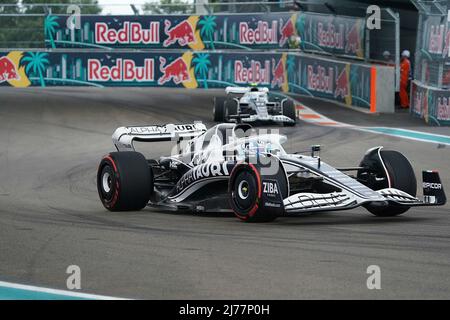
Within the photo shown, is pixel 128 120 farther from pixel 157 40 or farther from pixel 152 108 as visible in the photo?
pixel 157 40

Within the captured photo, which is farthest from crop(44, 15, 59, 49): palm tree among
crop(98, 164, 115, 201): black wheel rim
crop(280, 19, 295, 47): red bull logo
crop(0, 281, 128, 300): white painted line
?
crop(0, 281, 128, 300): white painted line

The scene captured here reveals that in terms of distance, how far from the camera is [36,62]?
34.4 meters

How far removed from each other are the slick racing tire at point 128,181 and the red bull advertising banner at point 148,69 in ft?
69.9

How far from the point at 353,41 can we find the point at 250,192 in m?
20.0

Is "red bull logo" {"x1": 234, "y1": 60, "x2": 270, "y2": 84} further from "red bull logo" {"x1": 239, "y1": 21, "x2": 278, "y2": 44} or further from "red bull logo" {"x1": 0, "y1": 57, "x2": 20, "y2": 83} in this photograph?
"red bull logo" {"x1": 0, "y1": 57, "x2": 20, "y2": 83}

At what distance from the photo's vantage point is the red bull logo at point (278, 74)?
33.8m

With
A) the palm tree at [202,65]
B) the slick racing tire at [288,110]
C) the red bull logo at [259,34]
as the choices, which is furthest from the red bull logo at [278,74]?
the slick racing tire at [288,110]

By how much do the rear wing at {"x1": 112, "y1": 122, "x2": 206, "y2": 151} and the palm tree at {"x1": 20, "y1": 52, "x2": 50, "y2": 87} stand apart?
70.0 ft

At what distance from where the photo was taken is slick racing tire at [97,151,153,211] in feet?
40.1

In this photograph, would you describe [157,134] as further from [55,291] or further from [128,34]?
[128,34]

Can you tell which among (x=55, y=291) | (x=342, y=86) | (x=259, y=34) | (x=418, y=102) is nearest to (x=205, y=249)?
(x=55, y=291)

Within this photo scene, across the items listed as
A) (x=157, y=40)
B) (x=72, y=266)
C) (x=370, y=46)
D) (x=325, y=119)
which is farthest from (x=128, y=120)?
(x=72, y=266)

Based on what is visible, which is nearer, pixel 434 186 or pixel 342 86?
pixel 434 186

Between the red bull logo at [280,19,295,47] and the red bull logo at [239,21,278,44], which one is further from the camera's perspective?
the red bull logo at [239,21,278,44]
